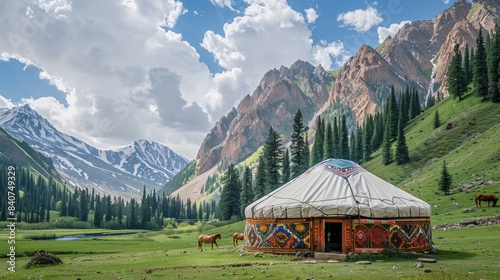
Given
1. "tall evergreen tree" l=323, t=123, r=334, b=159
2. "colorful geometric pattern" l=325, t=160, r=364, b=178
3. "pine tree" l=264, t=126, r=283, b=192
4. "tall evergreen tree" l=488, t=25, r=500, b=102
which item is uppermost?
"tall evergreen tree" l=488, t=25, r=500, b=102

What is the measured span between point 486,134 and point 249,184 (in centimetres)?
3631

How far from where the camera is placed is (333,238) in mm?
19359

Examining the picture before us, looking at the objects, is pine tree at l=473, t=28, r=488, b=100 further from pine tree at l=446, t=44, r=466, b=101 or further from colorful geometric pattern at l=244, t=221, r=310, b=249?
colorful geometric pattern at l=244, t=221, r=310, b=249

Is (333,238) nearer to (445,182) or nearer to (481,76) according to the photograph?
(445,182)

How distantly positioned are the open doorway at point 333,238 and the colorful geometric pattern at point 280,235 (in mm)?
1225

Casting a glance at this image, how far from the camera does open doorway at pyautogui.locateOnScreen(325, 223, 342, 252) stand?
59.4 ft

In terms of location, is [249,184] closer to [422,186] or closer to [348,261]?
[422,186]

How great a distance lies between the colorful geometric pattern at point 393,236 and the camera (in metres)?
16.9

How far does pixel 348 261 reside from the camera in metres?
15.6

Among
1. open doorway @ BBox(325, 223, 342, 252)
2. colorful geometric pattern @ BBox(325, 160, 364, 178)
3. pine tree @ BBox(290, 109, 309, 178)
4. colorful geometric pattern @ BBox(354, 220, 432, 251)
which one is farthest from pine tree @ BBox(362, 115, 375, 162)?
colorful geometric pattern @ BBox(354, 220, 432, 251)

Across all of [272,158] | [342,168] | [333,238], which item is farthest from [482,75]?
[333,238]

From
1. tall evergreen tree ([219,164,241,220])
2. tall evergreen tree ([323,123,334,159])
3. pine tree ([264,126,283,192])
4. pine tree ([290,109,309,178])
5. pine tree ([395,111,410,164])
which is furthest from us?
tall evergreen tree ([323,123,334,159])

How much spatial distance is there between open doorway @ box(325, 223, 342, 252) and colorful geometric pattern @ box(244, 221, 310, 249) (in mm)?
1225

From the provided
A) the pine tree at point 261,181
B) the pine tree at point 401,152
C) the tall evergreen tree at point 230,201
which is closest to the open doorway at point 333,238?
the pine tree at point 261,181
